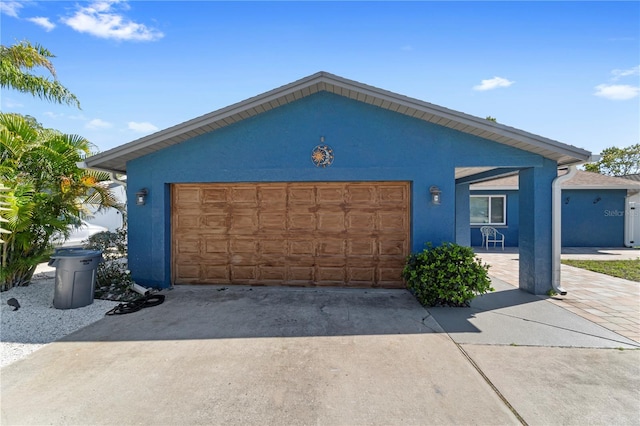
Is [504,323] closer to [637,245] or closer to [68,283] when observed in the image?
[68,283]

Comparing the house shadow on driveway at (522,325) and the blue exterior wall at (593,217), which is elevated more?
the blue exterior wall at (593,217)

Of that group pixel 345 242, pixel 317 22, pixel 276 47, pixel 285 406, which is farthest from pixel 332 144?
pixel 285 406

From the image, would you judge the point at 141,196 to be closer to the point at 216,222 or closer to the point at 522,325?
the point at 216,222

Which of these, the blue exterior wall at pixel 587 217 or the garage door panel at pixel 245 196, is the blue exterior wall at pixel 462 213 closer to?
the blue exterior wall at pixel 587 217

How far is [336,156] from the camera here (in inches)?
252

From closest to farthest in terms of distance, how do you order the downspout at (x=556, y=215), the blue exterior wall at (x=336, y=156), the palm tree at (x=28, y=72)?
1. the downspout at (x=556, y=215)
2. the blue exterior wall at (x=336, y=156)
3. the palm tree at (x=28, y=72)

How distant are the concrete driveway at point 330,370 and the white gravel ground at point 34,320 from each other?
30cm

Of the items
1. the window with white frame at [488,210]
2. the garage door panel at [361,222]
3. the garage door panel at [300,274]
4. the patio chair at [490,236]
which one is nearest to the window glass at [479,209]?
the window with white frame at [488,210]

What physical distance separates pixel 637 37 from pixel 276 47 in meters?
8.68

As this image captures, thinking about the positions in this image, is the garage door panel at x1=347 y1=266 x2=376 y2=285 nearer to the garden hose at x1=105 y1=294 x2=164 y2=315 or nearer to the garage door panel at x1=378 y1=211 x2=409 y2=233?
the garage door panel at x1=378 y1=211 x2=409 y2=233

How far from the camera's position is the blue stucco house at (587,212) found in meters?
13.0

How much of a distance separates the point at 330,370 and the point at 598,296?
6369 millimetres

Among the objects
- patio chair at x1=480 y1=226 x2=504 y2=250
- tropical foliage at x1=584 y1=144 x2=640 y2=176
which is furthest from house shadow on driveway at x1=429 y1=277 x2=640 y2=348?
tropical foliage at x1=584 y1=144 x2=640 y2=176

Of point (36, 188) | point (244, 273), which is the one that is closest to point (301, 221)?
point (244, 273)
